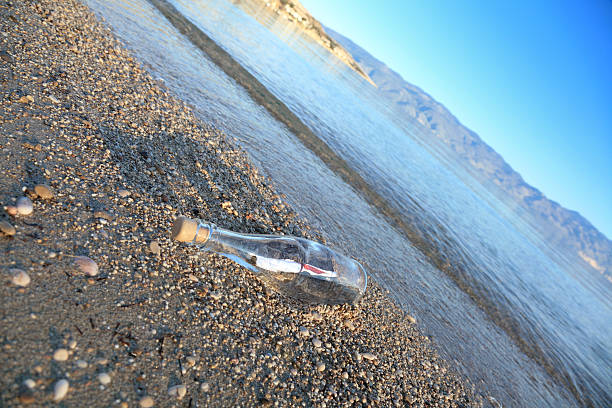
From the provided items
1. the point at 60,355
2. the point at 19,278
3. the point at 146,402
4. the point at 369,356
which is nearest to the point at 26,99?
the point at 19,278

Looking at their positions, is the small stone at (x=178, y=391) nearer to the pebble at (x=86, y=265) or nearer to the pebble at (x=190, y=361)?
the pebble at (x=190, y=361)

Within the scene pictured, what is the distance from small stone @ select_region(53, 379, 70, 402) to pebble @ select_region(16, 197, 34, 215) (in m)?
1.90

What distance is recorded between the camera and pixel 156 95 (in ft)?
26.5

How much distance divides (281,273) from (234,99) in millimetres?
10526

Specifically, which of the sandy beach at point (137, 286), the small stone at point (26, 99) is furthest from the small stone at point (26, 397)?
the small stone at point (26, 99)

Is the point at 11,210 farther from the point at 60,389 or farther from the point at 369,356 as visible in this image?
the point at 369,356

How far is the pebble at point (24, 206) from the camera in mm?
3178

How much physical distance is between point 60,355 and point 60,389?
281 mm

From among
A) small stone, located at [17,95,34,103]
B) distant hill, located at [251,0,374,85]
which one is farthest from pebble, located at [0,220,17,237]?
distant hill, located at [251,0,374,85]

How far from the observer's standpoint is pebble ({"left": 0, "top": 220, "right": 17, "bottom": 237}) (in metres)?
2.89

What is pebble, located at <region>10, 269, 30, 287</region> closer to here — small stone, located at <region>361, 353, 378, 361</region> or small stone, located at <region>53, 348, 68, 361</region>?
small stone, located at <region>53, 348, 68, 361</region>

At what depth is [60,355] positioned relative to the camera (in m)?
2.42

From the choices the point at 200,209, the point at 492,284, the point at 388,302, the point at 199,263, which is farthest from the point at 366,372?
the point at 492,284

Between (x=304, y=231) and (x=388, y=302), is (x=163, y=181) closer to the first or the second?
(x=304, y=231)
